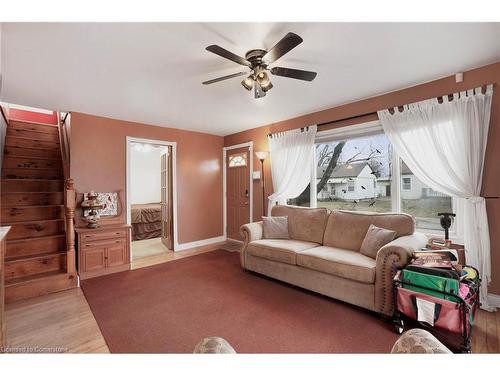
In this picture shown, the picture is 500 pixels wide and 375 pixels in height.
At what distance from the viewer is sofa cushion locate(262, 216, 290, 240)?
3537mm

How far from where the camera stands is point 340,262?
2465mm

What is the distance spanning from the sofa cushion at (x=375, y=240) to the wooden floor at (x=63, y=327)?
3.18 feet

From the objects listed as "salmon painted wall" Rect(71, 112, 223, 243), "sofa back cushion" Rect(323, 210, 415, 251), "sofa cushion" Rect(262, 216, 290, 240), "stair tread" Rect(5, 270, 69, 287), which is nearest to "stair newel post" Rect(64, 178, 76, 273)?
"stair tread" Rect(5, 270, 69, 287)

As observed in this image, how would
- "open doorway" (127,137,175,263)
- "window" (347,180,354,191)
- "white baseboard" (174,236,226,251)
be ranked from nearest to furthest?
"window" (347,180,354,191) → "open doorway" (127,137,175,263) → "white baseboard" (174,236,226,251)

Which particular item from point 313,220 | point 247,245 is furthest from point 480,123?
point 247,245

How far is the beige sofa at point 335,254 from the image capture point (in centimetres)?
221

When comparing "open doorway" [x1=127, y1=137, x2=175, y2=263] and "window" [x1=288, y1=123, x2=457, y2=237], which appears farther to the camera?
"open doorway" [x1=127, y1=137, x2=175, y2=263]

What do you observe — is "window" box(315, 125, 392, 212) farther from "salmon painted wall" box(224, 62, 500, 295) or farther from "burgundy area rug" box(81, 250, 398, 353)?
"burgundy area rug" box(81, 250, 398, 353)

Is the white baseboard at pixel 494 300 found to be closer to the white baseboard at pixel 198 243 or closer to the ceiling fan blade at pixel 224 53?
the ceiling fan blade at pixel 224 53

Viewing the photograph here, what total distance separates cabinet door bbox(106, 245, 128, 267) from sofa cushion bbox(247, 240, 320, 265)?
2008 millimetres

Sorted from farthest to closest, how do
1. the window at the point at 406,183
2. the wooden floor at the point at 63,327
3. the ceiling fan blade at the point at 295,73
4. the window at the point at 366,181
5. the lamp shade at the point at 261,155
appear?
1. the lamp shade at the point at 261,155
2. the window at the point at 406,183
3. the window at the point at 366,181
4. the ceiling fan blade at the point at 295,73
5. the wooden floor at the point at 63,327

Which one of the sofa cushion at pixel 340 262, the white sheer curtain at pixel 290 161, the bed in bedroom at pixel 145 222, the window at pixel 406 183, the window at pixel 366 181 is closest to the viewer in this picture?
the sofa cushion at pixel 340 262

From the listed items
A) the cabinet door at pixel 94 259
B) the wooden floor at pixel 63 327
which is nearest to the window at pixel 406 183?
the wooden floor at pixel 63 327

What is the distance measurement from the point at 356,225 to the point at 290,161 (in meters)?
1.66
